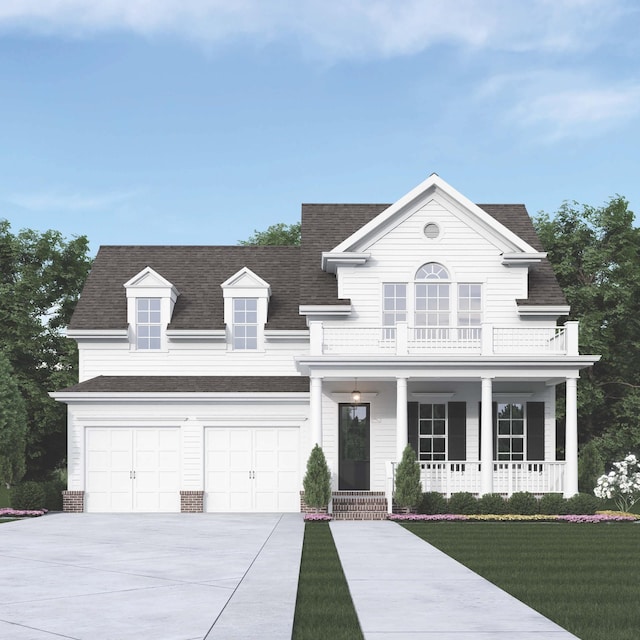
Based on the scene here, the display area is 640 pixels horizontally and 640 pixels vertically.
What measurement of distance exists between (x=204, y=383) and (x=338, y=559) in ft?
50.0

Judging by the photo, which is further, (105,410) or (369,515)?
(105,410)

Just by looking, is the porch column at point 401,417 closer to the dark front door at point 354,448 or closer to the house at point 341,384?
the house at point 341,384

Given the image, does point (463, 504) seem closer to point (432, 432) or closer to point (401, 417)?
point (401, 417)

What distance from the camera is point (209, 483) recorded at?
1148 inches

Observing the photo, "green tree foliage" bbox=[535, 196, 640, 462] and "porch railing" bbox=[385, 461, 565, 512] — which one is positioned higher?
"green tree foliage" bbox=[535, 196, 640, 462]

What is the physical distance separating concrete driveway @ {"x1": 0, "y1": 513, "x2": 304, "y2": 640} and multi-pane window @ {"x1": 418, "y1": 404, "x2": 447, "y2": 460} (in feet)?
27.0

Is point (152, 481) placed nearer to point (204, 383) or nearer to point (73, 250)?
point (204, 383)

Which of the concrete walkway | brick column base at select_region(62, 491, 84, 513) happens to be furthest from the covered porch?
the concrete walkway

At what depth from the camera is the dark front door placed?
2959 cm

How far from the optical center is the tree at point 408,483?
84.0 feet

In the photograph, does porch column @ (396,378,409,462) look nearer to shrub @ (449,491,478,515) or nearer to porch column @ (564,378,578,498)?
shrub @ (449,491,478,515)

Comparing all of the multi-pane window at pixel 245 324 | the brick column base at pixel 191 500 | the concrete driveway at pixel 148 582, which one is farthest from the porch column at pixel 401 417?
the multi-pane window at pixel 245 324

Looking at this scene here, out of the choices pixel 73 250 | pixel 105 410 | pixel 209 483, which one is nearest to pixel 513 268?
pixel 209 483

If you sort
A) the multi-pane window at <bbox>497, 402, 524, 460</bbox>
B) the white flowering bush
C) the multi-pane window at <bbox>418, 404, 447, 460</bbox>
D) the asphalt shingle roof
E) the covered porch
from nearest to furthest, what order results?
the white flowering bush < the covered porch < the multi-pane window at <bbox>418, 404, 447, 460</bbox> < the multi-pane window at <bbox>497, 402, 524, 460</bbox> < the asphalt shingle roof
